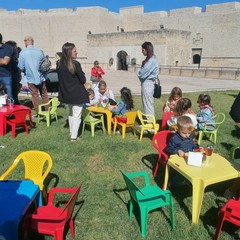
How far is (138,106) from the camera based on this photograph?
8.71m

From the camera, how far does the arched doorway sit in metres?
35.8

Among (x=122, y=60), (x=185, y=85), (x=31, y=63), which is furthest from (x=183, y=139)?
(x=122, y=60)

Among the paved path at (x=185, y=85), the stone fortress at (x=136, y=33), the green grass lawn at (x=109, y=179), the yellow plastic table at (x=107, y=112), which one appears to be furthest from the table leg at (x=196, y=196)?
the stone fortress at (x=136, y=33)

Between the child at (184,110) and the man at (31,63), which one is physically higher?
the man at (31,63)

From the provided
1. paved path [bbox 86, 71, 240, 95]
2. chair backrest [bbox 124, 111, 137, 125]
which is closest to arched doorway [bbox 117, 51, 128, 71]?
paved path [bbox 86, 71, 240, 95]

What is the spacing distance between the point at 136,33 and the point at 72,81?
30169 mm

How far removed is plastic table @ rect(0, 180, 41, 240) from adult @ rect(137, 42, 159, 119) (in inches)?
141

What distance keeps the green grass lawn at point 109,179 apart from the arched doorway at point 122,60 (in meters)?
30.6

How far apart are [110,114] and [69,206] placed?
345cm

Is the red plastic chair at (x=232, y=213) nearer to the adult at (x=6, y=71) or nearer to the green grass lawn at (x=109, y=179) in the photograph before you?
the green grass lawn at (x=109, y=179)

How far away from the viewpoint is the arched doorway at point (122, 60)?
35.8 meters

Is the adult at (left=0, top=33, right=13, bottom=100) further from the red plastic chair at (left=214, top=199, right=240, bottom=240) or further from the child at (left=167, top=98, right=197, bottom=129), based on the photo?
the red plastic chair at (left=214, top=199, right=240, bottom=240)

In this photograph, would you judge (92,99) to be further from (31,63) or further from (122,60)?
(122,60)

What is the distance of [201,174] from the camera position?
2.66 metres
